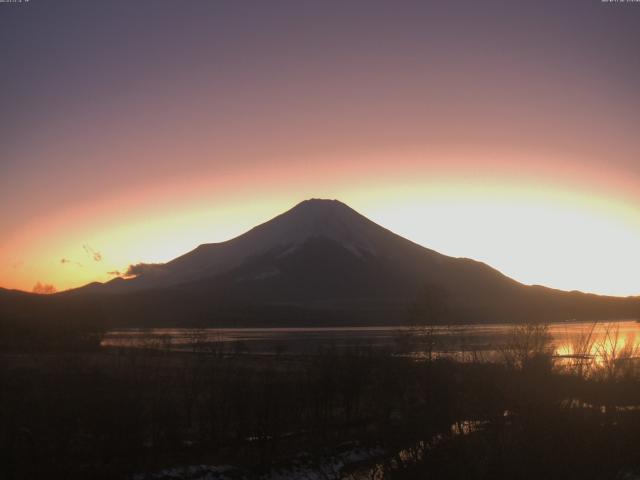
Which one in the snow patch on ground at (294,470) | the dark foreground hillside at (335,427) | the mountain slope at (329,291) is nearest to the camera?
the dark foreground hillside at (335,427)

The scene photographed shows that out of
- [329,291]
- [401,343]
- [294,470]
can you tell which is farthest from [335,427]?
[329,291]

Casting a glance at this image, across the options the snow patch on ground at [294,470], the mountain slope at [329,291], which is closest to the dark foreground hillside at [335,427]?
the snow patch on ground at [294,470]

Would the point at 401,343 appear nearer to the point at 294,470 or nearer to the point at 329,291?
the point at 294,470

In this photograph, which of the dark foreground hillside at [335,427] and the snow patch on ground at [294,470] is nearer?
the dark foreground hillside at [335,427]

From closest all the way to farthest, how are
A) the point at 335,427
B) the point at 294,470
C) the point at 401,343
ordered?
the point at 294,470 → the point at 335,427 → the point at 401,343

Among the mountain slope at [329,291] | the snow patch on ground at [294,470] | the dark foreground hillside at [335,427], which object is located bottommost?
the snow patch on ground at [294,470]

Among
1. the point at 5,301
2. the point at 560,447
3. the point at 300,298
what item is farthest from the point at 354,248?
the point at 560,447

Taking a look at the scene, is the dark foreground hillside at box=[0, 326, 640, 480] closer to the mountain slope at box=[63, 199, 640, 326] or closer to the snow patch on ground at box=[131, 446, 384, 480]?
the snow patch on ground at box=[131, 446, 384, 480]

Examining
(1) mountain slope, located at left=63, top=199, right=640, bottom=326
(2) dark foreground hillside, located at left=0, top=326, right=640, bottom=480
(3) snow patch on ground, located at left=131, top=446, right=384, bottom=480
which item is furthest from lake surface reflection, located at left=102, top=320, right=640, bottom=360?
(1) mountain slope, located at left=63, top=199, right=640, bottom=326

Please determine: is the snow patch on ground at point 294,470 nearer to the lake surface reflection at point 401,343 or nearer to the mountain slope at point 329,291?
the lake surface reflection at point 401,343

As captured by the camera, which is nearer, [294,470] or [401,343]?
[294,470]
